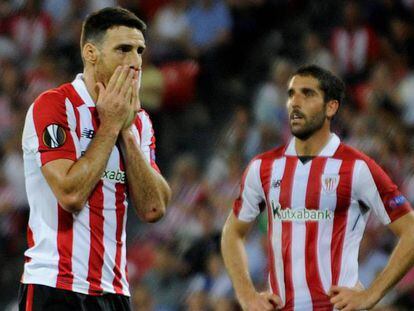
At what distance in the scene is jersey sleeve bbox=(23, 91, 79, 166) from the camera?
13.3 feet

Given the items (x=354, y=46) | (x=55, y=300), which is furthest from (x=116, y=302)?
(x=354, y=46)

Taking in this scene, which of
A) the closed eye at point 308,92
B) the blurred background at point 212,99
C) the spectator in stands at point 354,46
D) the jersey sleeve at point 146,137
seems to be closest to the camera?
the jersey sleeve at point 146,137

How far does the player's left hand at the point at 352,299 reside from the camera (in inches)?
193

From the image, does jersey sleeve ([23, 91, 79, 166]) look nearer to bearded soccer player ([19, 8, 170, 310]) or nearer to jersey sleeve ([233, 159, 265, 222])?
bearded soccer player ([19, 8, 170, 310])

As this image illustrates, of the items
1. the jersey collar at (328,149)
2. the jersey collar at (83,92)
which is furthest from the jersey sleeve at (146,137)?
the jersey collar at (328,149)

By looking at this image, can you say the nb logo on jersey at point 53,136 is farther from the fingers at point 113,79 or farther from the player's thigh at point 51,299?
the player's thigh at point 51,299

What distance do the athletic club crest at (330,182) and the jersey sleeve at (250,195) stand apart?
326mm

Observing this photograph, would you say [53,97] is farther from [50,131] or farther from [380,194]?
[380,194]

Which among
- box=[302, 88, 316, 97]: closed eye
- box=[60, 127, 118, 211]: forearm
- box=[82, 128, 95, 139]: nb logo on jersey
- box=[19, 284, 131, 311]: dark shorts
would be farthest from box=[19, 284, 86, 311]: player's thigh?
box=[302, 88, 316, 97]: closed eye

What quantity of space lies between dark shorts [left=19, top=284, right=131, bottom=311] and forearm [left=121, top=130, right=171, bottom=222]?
38 centimetres

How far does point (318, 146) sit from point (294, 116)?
0.65ft

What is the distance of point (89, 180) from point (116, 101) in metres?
0.33

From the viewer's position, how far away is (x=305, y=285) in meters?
5.06

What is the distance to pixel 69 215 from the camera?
13.4ft
